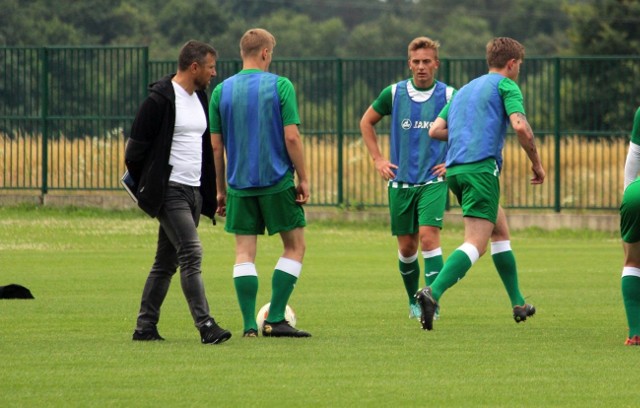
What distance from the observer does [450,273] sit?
10.3 m

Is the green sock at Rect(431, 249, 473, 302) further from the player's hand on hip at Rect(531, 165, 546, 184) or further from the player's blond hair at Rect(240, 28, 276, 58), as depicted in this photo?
the player's blond hair at Rect(240, 28, 276, 58)

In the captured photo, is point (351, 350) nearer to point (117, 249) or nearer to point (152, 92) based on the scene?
point (152, 92)

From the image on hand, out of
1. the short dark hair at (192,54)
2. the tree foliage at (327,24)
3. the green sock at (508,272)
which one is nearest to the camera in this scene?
the short dark hair at (192,54)

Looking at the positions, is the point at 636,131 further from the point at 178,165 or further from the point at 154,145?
the point at 154,145

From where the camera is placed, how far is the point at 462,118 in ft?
34.8

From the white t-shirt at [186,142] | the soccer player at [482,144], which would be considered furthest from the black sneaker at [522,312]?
the white t-shirt at [186,142]

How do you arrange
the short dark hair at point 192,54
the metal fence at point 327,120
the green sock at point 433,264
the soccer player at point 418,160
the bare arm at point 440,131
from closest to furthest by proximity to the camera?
the short dark hair at point 192,54
the bare arm at point 440,131
the soccer player at point 418,160
the green sock at point 433,264
the metal fence at point 327,120

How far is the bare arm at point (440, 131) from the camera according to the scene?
10875 mm

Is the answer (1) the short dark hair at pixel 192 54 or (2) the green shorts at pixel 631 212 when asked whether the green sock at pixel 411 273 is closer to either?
(2) the green shorts at pixel 631 212

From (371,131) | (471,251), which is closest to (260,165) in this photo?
(471,251)

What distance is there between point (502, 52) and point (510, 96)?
14.7 inches

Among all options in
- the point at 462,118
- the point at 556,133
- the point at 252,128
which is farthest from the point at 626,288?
the point at 556,133

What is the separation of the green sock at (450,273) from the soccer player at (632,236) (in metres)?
1.17

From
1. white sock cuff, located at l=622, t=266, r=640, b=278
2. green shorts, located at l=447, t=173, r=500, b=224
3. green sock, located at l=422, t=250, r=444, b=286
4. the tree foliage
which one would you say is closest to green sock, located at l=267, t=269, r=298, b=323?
green shorts, located at l=447, t=173, r=500, b=224
